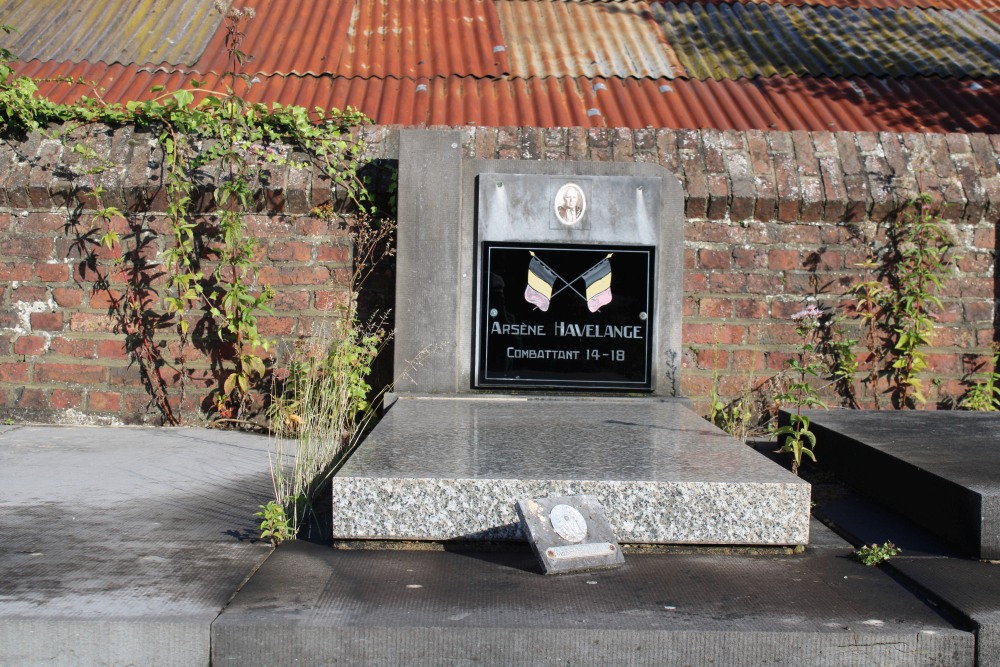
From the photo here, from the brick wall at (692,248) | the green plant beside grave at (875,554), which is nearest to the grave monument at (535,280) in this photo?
the brick wall at (692,248)

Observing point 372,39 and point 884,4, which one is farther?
point 884,4

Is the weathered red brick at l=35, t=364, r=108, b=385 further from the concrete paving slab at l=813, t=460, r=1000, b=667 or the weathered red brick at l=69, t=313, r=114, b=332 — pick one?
the concrete paving slab at l=813, t=460, r=1000, b=667

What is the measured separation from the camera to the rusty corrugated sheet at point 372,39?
8.52 meters

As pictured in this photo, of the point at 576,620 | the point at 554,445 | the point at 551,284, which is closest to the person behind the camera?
the point at 576,620

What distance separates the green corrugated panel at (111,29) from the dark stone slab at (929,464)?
21.9 feet

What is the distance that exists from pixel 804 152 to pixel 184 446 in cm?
424

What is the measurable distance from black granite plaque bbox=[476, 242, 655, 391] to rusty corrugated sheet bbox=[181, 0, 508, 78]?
346cm

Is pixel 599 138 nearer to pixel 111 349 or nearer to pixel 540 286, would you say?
pixel 540 286

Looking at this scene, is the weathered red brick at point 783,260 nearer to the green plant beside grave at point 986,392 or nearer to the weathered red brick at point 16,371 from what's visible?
the green plant beside grave at point 986,392

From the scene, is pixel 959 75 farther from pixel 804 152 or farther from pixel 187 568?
pixel 187 568

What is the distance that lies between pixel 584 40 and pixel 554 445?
6.32m

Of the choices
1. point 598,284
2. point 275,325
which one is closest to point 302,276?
point 275,325

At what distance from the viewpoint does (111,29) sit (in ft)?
29.7

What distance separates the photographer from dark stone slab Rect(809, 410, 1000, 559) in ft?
10.7
